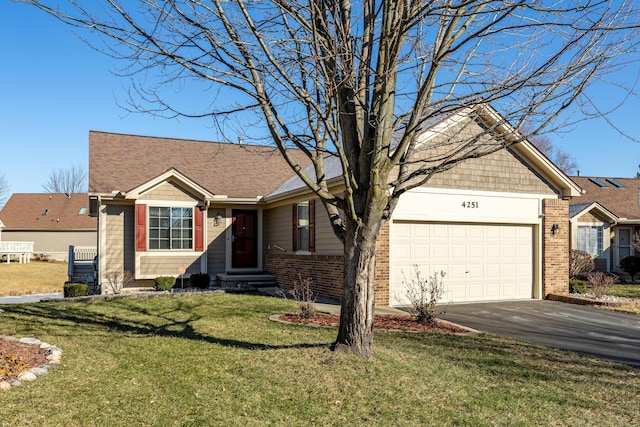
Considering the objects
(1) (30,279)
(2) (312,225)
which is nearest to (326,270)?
(2) (312,225)

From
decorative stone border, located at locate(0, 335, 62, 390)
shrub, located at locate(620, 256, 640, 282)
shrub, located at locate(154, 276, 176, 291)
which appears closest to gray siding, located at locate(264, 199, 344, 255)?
shrub, located at locate(154, 276, 176, 291)

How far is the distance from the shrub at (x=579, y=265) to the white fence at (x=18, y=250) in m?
32.5

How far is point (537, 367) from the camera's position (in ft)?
21.0

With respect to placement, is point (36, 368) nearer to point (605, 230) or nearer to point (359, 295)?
point (359, 295)

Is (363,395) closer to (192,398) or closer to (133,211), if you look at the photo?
(192,398)

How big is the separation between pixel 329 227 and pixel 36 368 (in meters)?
8.07

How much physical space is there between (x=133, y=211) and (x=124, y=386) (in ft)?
35.9

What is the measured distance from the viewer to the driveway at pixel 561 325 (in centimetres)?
795

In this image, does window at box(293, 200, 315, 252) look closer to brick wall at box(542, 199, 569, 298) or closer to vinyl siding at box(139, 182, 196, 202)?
vinyl siding at box(139, 182, 196, 202)

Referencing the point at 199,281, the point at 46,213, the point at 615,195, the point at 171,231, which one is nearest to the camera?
the point at 199,281

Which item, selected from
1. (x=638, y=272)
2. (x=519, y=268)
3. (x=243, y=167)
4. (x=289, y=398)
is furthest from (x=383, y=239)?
(x=638, y=272)

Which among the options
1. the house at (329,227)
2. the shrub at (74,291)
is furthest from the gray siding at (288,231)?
the shrub at (74,291)

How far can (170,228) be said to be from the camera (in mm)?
15289

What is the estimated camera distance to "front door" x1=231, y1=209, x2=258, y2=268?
16719 millimetres
